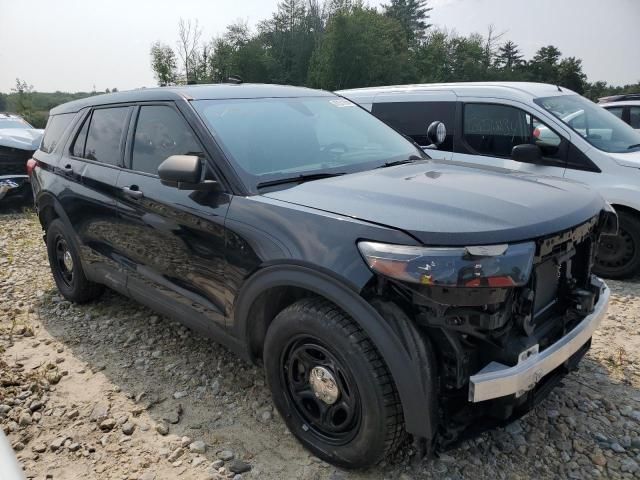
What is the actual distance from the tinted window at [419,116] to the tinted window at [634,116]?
427 centimetres

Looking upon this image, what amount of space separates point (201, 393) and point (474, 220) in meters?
1.96

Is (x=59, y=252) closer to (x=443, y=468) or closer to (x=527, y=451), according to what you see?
(x=443, y=468)

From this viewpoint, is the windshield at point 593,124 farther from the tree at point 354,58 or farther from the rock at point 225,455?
the tree at point 354,58

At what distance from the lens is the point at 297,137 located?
9.81 ft

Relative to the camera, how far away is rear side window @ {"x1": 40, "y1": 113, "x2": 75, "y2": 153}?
14.0ft

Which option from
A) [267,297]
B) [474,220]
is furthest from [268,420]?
[474,220]

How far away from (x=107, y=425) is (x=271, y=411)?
0.89 m

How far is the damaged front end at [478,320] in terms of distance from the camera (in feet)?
6.05

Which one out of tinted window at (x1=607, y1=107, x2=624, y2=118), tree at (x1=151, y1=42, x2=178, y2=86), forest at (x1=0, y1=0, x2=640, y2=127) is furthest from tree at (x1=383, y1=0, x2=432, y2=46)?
tinted window at (x1=607, y1=107, x2=624, y2=118)

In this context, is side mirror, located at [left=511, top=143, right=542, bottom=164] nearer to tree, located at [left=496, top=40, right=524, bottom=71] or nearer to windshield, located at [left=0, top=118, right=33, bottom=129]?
windshield, located at [left=0, top=118, right=33, bottom=129]

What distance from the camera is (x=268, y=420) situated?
2781mm

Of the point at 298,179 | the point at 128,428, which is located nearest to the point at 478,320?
the point at 298,179

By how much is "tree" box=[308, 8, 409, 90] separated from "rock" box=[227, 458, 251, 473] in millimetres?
55734

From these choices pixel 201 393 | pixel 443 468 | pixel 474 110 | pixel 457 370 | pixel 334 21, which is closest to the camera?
pixel 457 370
